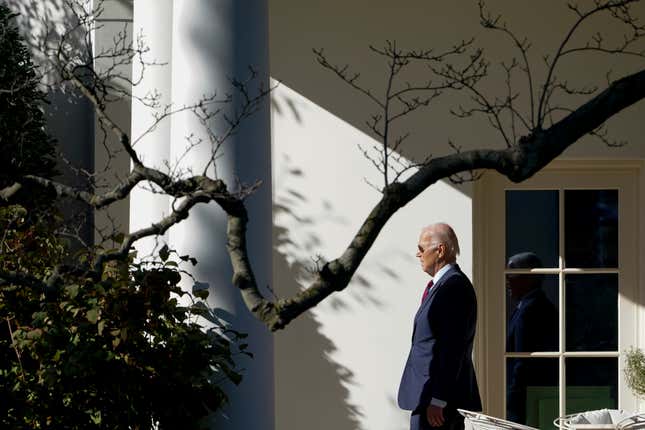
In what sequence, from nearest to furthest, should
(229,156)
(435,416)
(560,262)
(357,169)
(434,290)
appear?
(229,156) < (435,416) < (434,290) < (357,169) < (560,262)

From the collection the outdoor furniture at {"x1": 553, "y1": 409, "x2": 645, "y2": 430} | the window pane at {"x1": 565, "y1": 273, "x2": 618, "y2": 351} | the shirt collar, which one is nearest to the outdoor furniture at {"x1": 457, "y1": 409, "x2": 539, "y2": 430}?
the outdoor furniture at {"x1": 553, "y1": 409, "x2": 645, "y2": 430}

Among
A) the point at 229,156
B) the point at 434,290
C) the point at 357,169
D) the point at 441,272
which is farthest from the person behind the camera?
the point at 357,169

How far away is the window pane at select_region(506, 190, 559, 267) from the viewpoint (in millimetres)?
8508

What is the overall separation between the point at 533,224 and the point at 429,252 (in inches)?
73.9

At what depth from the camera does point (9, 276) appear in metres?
2.98

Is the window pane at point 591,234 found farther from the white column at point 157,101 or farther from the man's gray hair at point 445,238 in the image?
the white column at point 157,101

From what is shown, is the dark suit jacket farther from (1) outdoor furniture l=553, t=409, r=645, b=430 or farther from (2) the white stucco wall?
(2) the white stucco wall

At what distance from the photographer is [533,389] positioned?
8.53 meters

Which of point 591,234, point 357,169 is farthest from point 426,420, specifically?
point 591,234

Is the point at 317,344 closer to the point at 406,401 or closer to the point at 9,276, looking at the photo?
the point at 406,401

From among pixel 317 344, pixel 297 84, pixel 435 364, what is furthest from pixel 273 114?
pixel 435 364

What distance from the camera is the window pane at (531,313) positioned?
8.53 meters

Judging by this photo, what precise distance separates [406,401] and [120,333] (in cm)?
192

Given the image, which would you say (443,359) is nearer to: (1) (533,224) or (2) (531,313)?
(2) (531,313)
